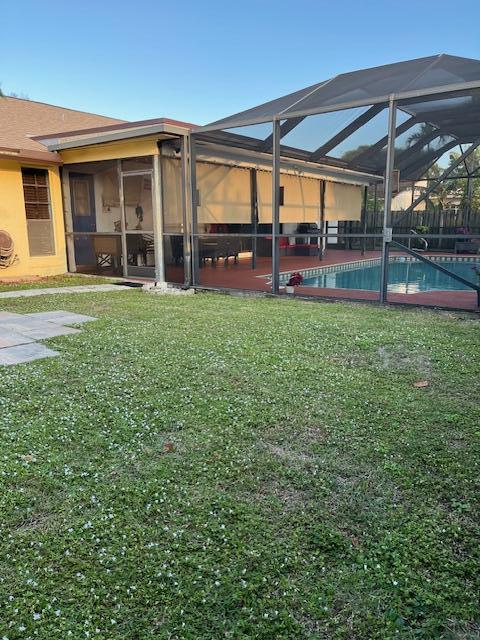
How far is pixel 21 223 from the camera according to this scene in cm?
974

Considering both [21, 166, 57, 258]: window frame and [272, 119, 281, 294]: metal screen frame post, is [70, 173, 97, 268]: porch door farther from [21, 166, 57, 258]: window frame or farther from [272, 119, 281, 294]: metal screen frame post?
[272, 119, 281, 294]: metal screen frame post

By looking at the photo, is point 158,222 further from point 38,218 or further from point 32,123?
point 32,123

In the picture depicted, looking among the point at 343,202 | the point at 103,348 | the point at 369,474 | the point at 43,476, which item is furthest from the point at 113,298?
the point at 343,202

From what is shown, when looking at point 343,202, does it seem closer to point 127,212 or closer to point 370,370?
point 127,212

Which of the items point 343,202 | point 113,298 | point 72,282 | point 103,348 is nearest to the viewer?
point 103,348

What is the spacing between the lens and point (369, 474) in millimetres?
2295

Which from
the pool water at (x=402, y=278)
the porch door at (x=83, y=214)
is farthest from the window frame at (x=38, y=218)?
the pool water at (x=402, y=278)

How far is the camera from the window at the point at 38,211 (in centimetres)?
991

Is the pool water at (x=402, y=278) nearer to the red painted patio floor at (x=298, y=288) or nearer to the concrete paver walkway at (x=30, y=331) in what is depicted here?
the red painted patio floor at (x=298, y=288)

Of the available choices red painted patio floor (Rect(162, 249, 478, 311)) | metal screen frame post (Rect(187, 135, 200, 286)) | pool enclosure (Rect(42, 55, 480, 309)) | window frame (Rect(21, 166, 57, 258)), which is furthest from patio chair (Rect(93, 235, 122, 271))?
metal screen frame post (Rect(187, 135, 200, 286))

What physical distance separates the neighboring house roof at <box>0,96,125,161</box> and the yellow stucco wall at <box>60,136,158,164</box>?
1.18ft

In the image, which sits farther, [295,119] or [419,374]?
[295,119]

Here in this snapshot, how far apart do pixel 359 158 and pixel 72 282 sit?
7.19 metres

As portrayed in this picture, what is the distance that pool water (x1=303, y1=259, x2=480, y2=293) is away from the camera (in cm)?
992
